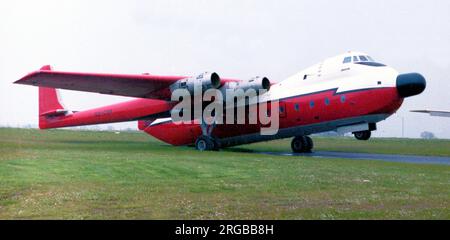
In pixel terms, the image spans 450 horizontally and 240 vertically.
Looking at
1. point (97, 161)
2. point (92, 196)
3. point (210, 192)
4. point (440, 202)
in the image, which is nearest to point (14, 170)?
point (97, 161)

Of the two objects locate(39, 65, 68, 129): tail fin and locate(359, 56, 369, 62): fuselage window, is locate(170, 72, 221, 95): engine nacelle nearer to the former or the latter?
locate(359, 56, 369, 62): fuselage window

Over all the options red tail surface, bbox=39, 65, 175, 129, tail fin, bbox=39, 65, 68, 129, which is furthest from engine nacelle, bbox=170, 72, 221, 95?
tail fin, bbox=39, 65, 68, 129

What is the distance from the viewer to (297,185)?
10562mm

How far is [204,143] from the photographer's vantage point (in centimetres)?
2614

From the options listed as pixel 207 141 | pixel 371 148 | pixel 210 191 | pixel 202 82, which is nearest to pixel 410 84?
pixel 202 82

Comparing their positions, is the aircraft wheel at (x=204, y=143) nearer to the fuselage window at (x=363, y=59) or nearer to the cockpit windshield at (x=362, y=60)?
the cockpit windshield at (x=362, y=60)

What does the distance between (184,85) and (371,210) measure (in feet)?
58.8

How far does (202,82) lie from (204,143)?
3958 millimetres

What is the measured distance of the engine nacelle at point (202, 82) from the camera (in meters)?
24.0

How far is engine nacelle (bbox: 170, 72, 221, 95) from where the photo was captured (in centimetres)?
2402

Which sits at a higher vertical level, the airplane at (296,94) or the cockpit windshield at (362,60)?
the cockpit windshield at (362,60)

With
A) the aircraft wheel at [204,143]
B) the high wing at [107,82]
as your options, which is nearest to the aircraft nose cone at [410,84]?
the aircraft wheel at [204,143]

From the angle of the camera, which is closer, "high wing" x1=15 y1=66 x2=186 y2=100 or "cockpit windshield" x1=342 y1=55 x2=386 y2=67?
"cockpit windshield" x1=342 y1=55 x2=386 y2=67
